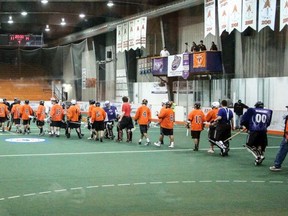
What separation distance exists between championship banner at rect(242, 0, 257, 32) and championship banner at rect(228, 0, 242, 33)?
0.22 meters

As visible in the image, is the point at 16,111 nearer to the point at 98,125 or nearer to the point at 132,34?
the point at 98,125

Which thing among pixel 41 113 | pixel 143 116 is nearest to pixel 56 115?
pixel 41 113

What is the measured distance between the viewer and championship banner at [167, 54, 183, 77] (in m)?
30.8

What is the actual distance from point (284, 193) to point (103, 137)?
40.3ft

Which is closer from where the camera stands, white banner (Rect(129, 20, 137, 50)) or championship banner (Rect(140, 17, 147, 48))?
championship banner (Rect(140, 17, 147, 48))

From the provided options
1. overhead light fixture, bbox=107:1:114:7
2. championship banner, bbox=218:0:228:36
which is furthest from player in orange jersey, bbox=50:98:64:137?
overhead light fixture, bbox=107:1:114:7

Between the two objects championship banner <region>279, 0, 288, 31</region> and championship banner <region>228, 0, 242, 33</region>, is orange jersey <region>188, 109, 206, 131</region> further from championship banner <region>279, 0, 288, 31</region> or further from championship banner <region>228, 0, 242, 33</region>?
championship banner <region>228, 0, 242, 33</region>

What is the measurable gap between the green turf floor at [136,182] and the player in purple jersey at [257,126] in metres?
0.41

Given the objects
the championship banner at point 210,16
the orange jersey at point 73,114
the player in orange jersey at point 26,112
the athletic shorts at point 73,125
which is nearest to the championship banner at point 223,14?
the championship banner at point 210,16

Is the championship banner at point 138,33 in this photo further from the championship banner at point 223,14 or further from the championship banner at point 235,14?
the championship banner at point 235,14

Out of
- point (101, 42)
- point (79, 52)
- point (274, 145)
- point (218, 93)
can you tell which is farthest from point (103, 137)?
point (101, 42)

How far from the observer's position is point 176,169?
12.3m

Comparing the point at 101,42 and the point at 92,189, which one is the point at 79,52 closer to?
the point at 101,42

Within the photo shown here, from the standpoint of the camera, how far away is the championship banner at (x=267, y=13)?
20.6 metres
